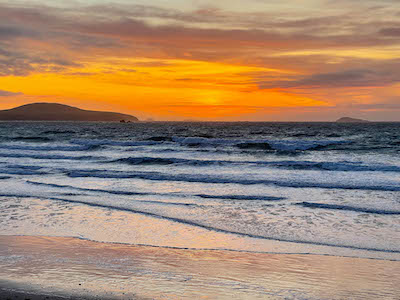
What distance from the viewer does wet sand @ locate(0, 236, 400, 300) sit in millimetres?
5727

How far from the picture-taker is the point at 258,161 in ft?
92.2

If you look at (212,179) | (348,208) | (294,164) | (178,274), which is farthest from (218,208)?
(294,164)

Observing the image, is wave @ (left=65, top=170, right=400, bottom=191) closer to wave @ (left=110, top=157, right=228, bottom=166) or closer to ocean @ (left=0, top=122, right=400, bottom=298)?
ocean @ (left=0, top=122, right=400, bottom=298)

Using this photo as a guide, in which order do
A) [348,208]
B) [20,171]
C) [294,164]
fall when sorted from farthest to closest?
[294,164] → [20,171] → [348,208]

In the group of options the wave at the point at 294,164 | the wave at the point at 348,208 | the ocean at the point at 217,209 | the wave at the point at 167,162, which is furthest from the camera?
the wave at the point at 167,162

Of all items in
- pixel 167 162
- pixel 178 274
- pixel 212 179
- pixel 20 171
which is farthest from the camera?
pixel 167 162

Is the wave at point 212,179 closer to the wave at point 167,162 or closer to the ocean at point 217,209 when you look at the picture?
the ocean at point 217,209

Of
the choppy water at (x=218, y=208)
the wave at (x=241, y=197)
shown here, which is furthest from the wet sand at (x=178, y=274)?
the wave at (x=241, y=197)

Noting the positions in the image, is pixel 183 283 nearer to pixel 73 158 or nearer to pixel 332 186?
pixel 332 186

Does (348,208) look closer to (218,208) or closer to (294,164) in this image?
(218,208)

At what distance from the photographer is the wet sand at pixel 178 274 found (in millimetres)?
5727

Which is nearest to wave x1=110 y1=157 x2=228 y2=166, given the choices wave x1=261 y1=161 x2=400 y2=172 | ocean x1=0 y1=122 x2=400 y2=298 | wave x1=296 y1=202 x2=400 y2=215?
wave x1=261 y1=161 x2=400 y2=172

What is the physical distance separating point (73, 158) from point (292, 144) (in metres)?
25.9

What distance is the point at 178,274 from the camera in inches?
257
